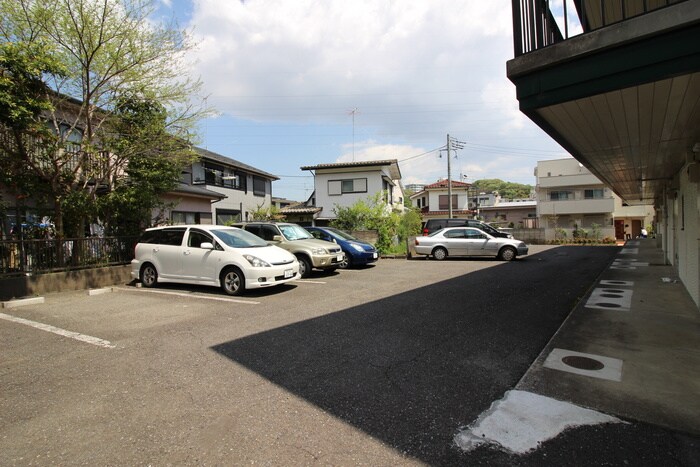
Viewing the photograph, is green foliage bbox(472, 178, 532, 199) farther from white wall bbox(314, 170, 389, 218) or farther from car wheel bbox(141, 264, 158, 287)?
car wheel bbox(141, 264, 158, 287)

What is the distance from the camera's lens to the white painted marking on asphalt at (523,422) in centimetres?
253

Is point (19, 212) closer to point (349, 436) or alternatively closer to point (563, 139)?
point (349, 436)

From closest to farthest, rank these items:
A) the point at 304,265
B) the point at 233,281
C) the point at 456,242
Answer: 1. the point at 233,281
2. the point at 304,265
3. the point at 456,242

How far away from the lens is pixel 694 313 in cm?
A: 584

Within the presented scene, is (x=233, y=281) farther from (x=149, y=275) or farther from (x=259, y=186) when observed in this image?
(x=259, y=186)

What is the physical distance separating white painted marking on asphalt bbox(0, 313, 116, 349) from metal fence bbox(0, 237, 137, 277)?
6.34 feet

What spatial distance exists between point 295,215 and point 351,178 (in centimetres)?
481

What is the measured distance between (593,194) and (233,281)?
39304 millimetres

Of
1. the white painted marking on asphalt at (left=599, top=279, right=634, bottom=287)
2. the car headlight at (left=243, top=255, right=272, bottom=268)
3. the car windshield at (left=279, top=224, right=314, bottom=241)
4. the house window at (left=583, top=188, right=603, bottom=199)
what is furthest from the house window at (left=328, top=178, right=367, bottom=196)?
the house window at (left=583, top=188, right=603, bottom=199)

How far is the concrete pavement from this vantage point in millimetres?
3010

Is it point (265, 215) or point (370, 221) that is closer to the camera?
point (370, 221)

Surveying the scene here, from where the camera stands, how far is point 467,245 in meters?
15.1

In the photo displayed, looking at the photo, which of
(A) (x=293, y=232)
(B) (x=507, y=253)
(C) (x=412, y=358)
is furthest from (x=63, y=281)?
(B) (x=507, y=253)

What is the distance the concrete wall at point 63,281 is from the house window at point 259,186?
52.0ft
